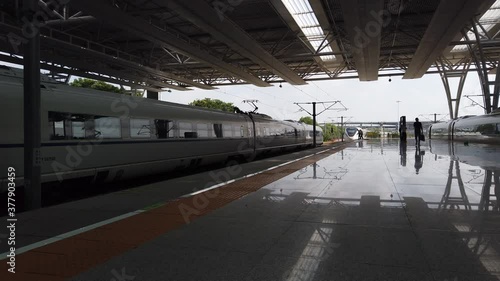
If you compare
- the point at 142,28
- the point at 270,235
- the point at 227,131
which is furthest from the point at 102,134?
the point at 142,28

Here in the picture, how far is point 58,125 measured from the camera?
9250 mm

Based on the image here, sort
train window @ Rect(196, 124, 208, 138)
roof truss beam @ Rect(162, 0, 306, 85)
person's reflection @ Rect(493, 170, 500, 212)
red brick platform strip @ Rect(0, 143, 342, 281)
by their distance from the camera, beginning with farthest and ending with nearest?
roof truss beam @ Rect(162, 0, 306, 85)
train window @ Rect(196, 124, 208, 138)
person's reflection @ Rect(493, 170, 500, 212)
red brick platform strip @ Rect(0, 143, 342, 281)

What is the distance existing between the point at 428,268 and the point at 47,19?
2011 centimetres

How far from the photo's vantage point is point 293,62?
35844 millimetres

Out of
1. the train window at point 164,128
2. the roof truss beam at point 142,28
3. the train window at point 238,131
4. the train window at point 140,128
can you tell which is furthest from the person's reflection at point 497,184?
the roof truss beam at point 142,28

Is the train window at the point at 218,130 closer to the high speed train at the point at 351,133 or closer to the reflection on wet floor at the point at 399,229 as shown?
the reflection on wet floor at the point at 399,229

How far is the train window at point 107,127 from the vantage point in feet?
34.2

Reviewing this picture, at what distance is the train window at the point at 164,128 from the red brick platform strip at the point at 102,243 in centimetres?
560

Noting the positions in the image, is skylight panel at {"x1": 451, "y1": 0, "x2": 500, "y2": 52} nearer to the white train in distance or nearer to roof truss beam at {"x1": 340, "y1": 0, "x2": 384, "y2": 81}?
roof truss beam at {"x1": 340, "y1": 0, "x2": 384, "y2": 81}

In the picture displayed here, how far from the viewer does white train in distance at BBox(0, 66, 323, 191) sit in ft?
27.1

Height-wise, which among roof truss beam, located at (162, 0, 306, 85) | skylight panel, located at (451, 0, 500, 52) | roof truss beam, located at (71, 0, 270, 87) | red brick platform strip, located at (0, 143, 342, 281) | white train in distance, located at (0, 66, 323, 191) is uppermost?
skylight panel, located at (451, 0, 500, 52)

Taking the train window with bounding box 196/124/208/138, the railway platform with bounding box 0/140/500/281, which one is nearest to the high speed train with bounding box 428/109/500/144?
the train window with bounding box 196/124/208/138

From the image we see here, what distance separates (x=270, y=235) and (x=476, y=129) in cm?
2733

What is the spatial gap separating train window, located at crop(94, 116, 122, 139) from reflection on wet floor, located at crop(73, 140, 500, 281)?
15.5 feet
